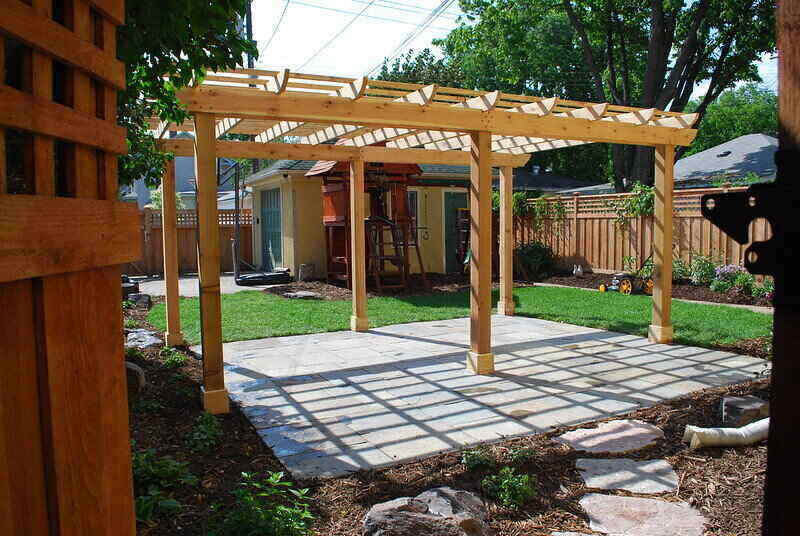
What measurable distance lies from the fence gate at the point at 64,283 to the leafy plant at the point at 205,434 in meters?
2.25

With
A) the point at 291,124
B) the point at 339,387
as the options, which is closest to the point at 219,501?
the point at 339,387

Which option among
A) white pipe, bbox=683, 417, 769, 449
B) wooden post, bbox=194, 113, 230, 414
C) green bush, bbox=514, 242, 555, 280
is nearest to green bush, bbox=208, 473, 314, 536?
wooden post, bbox=194, 113, 230, 414

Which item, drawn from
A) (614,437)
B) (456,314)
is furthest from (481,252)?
(456,314)

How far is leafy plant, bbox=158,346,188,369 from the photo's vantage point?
5582 mm

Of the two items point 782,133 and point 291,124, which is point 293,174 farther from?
point 782,133

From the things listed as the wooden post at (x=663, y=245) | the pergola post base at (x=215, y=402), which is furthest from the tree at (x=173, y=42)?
the wooden post at (x=663, y=245)

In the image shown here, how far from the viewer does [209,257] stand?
4324 millimetres

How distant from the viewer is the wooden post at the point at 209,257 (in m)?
4.30

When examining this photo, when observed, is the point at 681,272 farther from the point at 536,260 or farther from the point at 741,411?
the point at 741,411

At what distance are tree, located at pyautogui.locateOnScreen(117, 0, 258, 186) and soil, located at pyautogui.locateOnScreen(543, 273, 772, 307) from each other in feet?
26.6

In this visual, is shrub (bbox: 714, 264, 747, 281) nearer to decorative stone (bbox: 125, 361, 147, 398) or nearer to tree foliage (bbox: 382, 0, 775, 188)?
tree foliage (bbox: 382, 0, 775, 188)

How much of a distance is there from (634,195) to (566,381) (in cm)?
766

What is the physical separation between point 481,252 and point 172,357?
3.18m

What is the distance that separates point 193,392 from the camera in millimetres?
4816
